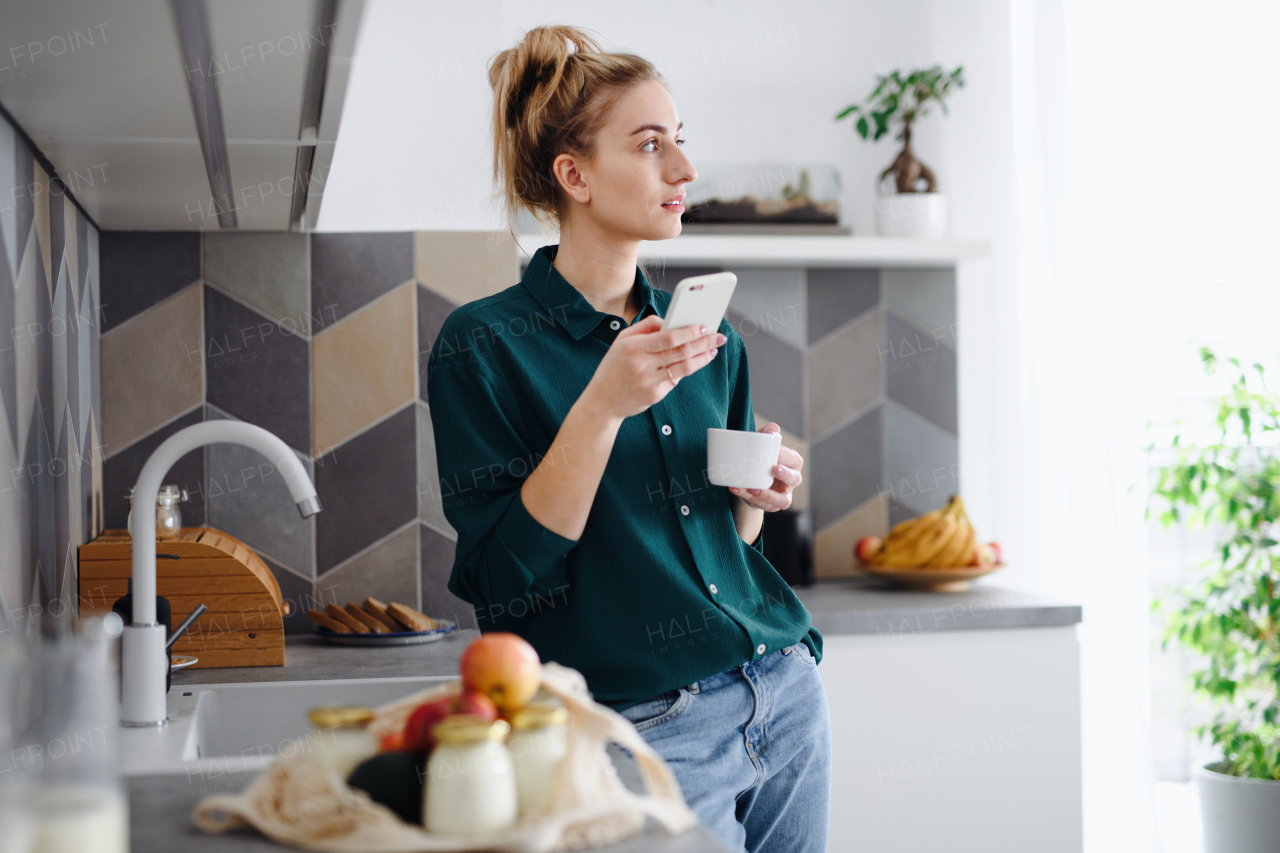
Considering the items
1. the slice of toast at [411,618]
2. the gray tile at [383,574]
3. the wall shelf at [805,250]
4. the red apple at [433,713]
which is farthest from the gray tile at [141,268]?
the red apple at [433,713]

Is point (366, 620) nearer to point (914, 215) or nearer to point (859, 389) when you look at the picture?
point (859, 389)

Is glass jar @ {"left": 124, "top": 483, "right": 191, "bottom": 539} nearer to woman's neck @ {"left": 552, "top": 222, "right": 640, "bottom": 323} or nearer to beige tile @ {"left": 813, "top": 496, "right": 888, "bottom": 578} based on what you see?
woman's neck @ {"left": 552, "top": 222, "right": 640, "bottom": 323}

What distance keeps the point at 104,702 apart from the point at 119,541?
1.19m

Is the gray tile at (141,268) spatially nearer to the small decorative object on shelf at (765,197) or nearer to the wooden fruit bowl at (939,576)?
the small decorative object on shelf at (765,197)

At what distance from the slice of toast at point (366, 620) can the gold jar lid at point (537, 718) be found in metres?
1.21

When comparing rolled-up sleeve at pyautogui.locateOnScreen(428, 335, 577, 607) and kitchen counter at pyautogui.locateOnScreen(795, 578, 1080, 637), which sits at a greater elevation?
rolled-up sleeve at pyautogui.locateOnScreen(428, 335, 577, 607)

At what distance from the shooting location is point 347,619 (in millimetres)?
1858

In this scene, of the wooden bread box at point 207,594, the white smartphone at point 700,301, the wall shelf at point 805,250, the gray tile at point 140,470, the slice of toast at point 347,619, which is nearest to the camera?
the white smartphone at point 700,301

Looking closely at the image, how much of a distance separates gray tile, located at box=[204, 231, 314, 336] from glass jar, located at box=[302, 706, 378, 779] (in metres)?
1.43

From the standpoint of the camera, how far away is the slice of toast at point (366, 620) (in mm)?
1835

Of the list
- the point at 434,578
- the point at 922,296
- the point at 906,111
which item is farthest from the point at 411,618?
the point at 906,111

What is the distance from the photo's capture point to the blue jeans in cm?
104

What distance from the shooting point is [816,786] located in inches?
45.6

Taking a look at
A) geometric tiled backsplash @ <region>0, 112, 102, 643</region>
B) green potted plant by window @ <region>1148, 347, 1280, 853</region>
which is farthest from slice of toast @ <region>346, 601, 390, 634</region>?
green potted plant by window @ <region>1148, 347, 1280, 853</region>
